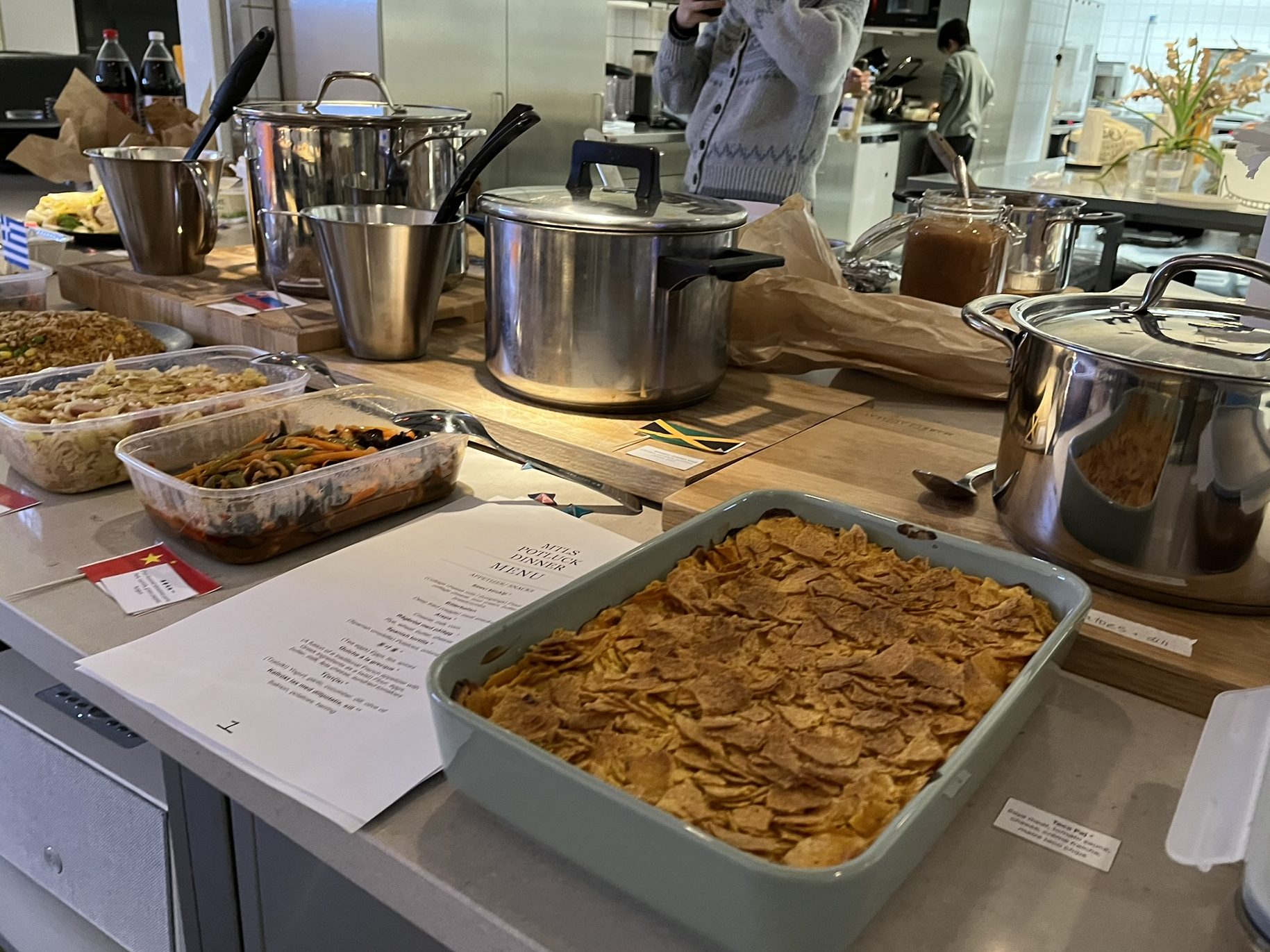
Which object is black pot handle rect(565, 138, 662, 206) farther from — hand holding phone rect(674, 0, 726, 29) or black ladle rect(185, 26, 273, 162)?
hand holding phone rect(674, 0, 726, 29)

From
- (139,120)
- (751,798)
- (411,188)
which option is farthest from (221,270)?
(751,798)

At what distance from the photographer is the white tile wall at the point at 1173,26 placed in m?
5.63

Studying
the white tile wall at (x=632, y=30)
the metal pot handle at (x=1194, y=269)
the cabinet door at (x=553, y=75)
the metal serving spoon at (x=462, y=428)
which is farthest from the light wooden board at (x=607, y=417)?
the white tile wall at (x=632, y=30)

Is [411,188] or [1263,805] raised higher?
[411,188]

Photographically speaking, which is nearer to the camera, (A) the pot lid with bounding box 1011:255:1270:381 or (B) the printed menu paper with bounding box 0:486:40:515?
(A) the pot lid with bounding box 1011:255:1270:381

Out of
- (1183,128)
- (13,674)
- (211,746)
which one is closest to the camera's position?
(211,746)

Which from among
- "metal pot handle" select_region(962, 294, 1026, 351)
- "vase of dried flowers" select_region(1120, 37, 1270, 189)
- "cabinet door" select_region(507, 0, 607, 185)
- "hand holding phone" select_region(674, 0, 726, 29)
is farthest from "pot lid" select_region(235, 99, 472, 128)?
"vase of dried flowers" select_region(1120, 37, 1270, 189)

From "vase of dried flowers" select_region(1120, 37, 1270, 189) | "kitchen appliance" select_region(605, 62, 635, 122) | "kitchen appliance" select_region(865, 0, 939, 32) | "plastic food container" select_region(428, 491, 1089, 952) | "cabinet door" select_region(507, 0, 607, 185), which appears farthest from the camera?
"kitchen appliance" select_region(865, 0, 939, 32)

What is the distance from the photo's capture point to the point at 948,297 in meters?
1.32

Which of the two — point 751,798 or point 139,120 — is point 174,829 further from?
point 139,120

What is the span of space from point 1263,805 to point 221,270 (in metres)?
1.49

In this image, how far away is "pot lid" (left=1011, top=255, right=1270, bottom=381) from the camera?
66 centimetres

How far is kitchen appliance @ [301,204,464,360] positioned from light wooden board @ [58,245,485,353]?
3.1 inches

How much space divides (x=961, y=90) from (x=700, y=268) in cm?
433
